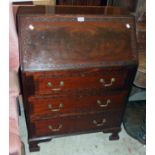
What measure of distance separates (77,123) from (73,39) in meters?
0.69

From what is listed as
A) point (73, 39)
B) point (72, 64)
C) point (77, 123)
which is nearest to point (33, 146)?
point (77, 123)

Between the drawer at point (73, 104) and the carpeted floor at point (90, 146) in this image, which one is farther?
the carpeted floor at point (90, 146)

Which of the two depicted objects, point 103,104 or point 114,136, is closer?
point 103,104

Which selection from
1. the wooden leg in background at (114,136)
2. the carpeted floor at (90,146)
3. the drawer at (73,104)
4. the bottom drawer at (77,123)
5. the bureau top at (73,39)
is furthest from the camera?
the wooden leg in background at (114,136)

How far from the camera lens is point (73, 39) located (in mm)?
1360

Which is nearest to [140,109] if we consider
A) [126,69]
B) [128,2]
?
[126,69]

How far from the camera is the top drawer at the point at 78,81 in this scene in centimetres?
135

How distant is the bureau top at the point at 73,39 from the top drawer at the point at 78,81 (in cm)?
6

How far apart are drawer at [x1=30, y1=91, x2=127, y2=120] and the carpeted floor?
1.24 feet

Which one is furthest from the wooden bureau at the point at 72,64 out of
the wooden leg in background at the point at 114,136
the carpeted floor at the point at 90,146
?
the wooden leg in background at the point at 114,136

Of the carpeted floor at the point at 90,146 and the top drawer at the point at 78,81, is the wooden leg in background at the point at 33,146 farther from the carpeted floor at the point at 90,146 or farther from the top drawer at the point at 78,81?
the top drawer at the point at 78,81

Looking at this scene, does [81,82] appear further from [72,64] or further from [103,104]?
[103,104]

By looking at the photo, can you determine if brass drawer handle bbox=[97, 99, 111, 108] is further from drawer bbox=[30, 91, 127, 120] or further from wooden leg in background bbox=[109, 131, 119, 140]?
wooden leg in background bbox=[109, 131, 119, 140]
